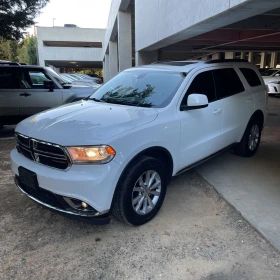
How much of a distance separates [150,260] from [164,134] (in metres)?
1.40

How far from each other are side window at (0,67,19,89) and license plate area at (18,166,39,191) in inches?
194

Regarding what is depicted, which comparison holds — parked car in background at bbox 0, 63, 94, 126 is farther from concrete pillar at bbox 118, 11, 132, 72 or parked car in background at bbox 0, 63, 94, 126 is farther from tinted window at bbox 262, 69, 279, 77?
tinted window at bbox 262, 69, 279, 77

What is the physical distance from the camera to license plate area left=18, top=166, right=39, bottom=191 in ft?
10.1

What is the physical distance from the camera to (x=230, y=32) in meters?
11.2

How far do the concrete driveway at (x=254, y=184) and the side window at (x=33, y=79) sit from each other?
513 centimetres

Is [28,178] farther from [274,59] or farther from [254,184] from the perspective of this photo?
[274,59]

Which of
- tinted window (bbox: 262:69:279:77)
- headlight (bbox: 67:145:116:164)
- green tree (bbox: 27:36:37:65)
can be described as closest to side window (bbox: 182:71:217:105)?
headlight (bbox: 67:145:116:164)

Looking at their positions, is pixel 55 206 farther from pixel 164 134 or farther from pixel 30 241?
pixel 164 134

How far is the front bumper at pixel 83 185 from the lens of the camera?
110 inches

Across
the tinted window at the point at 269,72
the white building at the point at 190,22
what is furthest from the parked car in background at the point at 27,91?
the tinted window at the point at 269,72

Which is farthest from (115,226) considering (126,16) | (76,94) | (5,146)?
(126,16)

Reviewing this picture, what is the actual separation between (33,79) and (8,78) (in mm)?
616

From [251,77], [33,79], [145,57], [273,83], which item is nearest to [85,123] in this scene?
[251,77]

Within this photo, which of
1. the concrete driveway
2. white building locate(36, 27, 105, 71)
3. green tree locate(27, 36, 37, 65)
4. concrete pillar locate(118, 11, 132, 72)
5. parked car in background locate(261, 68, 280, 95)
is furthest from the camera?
green tree locate(27, 36, 37, 65)
